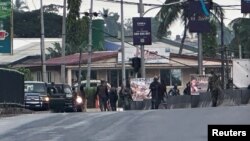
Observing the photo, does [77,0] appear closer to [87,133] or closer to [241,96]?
[241,96]

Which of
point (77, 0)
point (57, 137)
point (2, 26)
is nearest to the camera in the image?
point (57, 137)

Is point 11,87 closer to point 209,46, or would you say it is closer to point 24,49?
point 209,46

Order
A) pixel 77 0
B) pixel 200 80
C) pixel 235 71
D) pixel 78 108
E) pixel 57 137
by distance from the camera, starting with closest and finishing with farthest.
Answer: pixel 57 137, pixel 78 108, pixel 200 80, pixel 235 71, pixel 77 0

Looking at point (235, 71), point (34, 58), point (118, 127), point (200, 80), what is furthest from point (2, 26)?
point (34, 58)

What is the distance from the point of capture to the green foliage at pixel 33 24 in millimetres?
105812

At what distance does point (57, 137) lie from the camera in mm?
18516

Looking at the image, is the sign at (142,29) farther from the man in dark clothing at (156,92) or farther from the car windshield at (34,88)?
the car windshield at (34,88)

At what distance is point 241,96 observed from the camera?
48.2 meters

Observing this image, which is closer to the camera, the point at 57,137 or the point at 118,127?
the point at 57,137

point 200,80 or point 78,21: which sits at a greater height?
point 78,21

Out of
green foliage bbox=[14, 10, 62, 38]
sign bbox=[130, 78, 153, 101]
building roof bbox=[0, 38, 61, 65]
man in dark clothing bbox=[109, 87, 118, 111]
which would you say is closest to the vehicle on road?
man in dark clothing bbox=[109, 87, 118, 111]

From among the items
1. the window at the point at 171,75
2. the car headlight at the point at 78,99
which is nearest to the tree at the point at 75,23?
the window at the point at 171,75

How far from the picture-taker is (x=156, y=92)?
3866 centimetres

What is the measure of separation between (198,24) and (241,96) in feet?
16.6
